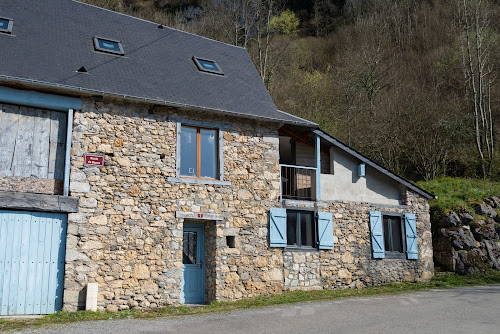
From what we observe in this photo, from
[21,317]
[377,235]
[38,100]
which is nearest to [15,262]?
[21,317]

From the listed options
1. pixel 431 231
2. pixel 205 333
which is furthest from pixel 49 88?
pixel 431 231

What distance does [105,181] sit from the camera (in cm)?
921

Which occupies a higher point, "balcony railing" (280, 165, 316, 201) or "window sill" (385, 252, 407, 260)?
"balcony railing" (280, 165, 316, 201)

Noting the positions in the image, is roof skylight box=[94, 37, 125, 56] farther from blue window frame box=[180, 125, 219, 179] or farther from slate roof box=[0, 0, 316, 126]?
blue window frame box=[180, 125, 219, 179]

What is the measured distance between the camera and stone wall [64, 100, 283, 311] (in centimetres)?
887

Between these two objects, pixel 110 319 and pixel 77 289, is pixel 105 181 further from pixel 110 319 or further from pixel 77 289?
pixel 110 319

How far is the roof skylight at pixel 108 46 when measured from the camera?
1080cm

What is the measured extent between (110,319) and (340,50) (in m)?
26.8

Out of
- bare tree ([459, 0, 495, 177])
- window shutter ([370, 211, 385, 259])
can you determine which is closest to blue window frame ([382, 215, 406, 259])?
window shutter ([370, 211, 385, 259])

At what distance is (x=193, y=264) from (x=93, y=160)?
3.02 meters

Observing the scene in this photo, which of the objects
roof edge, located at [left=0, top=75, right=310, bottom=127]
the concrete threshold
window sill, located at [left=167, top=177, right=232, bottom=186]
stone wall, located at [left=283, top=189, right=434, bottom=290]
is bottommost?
the concrete threshold

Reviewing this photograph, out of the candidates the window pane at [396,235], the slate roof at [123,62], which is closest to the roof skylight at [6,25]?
the slate roof at [123,62]

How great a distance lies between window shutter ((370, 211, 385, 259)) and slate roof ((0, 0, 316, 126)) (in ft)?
10.4

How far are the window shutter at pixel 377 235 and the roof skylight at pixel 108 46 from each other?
23.5 ft
